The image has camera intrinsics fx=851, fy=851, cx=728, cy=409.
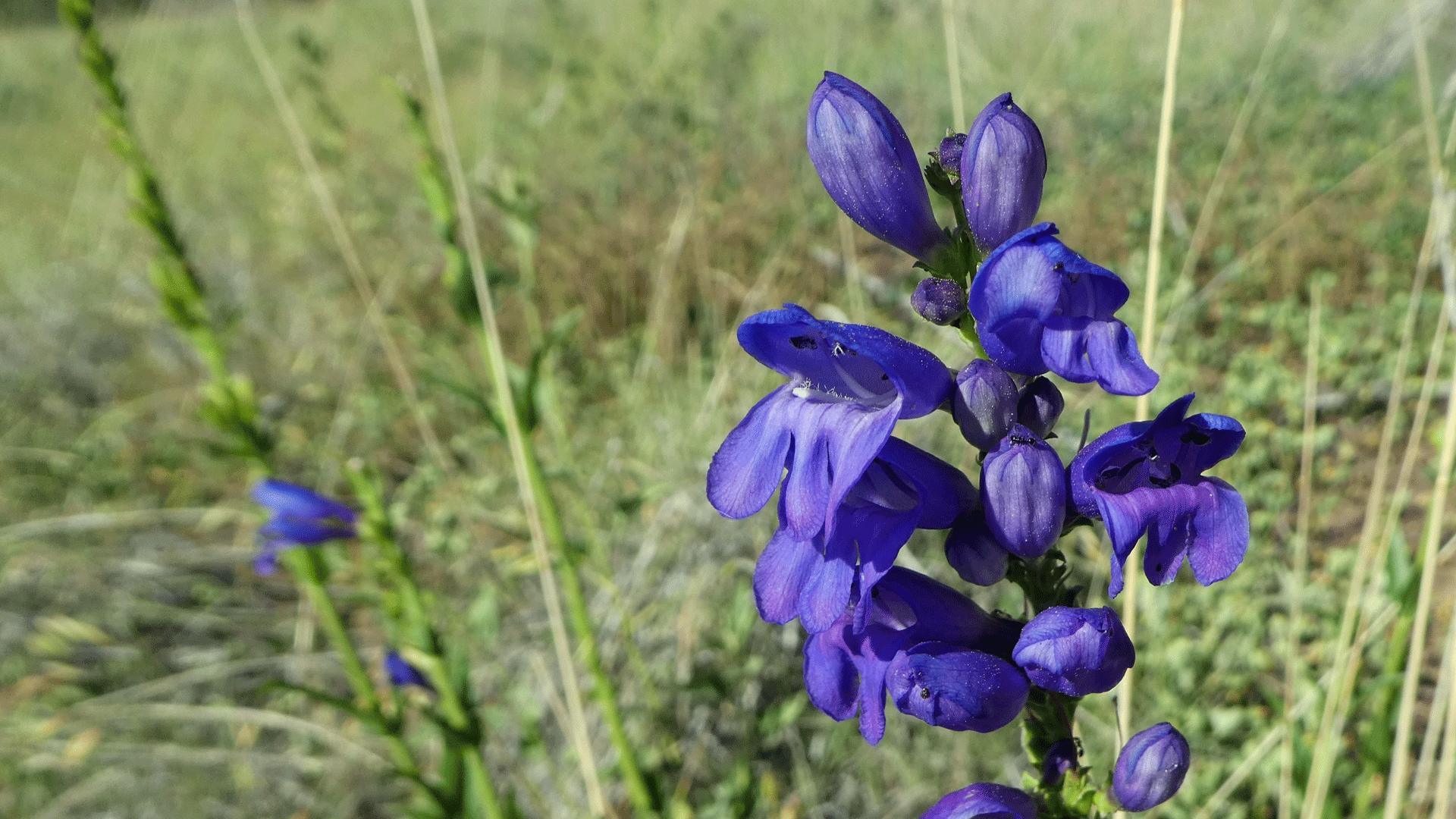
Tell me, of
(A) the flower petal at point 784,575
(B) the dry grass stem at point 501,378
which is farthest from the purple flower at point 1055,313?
(B) the dry grass stem at point 501,378

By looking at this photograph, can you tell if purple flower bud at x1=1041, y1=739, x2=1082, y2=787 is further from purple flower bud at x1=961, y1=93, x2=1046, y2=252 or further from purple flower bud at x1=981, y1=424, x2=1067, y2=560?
purple flower bud at x1=961, y1=93, x2=1046, y2=252

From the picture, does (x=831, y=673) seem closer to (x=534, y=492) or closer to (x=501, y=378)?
(x=501, y=378)

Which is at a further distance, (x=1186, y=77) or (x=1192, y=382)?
(x=1186, y=77)

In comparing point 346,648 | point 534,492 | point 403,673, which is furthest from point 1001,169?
point 403,673

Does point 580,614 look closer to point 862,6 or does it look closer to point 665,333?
point 665,333

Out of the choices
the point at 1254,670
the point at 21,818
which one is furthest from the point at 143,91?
the point at 1254,670
